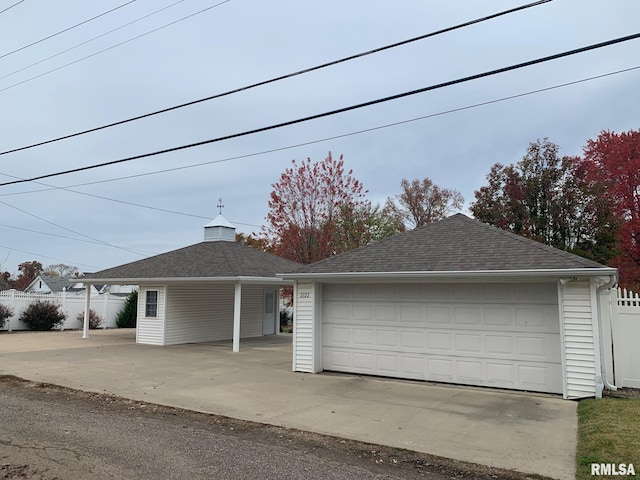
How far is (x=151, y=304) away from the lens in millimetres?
17672

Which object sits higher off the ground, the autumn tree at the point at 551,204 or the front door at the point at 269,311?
the autumn tree at the point at 551,204

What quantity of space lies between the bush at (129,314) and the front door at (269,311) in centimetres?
923

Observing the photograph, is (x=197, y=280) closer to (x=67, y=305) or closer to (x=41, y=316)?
(x=41, y=316)

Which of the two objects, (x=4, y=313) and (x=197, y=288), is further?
(x=4, y=313)

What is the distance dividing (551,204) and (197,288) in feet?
47.6

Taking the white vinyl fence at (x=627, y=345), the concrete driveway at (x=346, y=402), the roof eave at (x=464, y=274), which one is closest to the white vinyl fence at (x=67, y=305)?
the concrete driveway at (x=346, y=402)

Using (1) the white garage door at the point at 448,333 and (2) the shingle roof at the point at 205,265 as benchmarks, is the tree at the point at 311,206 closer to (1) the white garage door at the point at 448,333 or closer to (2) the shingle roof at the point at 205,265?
(2) the shingle roof at the point at 205,265

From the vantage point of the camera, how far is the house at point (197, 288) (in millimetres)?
15930

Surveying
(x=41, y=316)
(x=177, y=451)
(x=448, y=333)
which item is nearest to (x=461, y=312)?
(x=448, y=333)

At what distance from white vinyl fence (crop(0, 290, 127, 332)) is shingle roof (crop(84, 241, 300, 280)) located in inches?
256

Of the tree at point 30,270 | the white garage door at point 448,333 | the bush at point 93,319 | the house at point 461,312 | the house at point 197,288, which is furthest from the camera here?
the tree at point 30,270

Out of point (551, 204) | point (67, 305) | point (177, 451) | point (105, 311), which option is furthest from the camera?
point (105, 311)

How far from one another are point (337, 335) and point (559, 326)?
4.84 metres

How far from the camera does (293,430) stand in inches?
253
